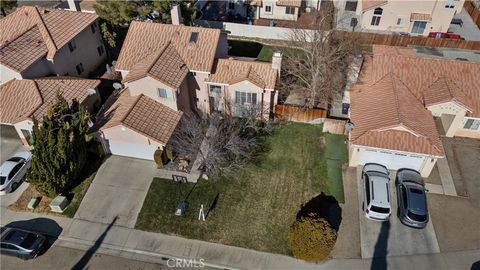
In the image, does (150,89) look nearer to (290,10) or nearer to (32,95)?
(32,95)

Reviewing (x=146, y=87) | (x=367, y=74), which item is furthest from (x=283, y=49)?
(x=146, y=87)

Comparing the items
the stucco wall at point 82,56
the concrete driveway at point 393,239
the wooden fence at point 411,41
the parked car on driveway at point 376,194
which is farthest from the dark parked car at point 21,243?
the wooden fence at point 411,41

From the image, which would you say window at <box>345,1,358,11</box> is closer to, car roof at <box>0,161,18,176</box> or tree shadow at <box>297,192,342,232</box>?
tree shadow at <box>297,192,342,232</box>

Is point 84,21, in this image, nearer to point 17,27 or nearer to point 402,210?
point 17,27

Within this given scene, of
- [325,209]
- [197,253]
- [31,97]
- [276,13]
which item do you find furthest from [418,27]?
[31,97]

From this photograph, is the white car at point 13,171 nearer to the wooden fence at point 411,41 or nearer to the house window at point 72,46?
the house window at point 72,46

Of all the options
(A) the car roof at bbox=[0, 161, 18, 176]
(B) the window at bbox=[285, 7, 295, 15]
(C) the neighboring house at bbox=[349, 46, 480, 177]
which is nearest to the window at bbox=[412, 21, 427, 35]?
(C) the neighboring house at bbox=[349, 46, 480, 177]

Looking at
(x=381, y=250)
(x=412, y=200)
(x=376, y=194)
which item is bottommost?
(x=381, y=250)

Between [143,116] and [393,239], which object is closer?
[393,239]

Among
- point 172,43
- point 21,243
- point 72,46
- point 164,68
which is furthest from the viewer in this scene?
point 72,46
